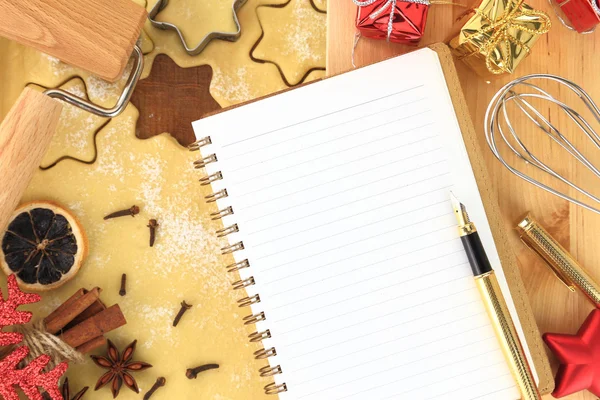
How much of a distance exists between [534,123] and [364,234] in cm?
24

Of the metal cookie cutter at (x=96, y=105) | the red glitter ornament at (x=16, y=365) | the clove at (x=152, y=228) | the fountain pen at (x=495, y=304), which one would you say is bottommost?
the fountain pen at (x=495, y=304)

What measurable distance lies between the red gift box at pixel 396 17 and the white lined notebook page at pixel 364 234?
0.03 meters

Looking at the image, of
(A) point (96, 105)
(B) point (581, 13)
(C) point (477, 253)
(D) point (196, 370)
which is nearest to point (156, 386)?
(D) point (196, 370)

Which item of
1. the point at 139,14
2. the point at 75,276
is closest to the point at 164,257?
the point at 75,276

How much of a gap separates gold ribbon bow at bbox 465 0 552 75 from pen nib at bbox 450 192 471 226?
15cm

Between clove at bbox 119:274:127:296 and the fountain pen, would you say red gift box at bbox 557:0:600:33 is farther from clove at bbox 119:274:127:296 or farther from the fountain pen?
clove at bbox 119:274:127:296

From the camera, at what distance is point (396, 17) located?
1.93 ft

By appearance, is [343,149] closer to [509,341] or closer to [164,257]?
[509,341]

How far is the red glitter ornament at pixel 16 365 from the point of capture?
2.10ft

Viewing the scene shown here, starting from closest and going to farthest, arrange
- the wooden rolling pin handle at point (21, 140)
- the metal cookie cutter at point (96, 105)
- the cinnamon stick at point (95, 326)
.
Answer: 1. the wooden rolling pin handle at point (21, 140)
2. the metal cookie cutter at point (96, 105)
3. the cinnamon stick at point (95, 326)

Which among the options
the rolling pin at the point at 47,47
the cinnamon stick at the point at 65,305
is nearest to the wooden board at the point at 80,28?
the rolling pin at the point at 47,47

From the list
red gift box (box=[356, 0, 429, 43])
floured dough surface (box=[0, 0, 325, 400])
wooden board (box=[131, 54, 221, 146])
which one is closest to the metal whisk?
red gift box (box=[356, 0, 429, 43])

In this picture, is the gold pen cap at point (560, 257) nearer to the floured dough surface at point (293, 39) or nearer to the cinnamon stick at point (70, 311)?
the floured dough surface at point (293, 39)

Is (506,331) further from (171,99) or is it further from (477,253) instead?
(171,99)
